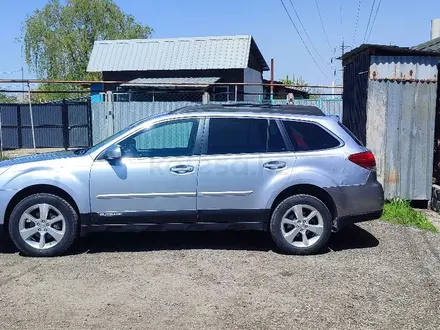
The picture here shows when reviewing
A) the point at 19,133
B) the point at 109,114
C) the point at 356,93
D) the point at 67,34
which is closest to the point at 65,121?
the point at 19,133

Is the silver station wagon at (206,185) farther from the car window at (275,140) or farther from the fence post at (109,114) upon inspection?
the fence post at (109,114)

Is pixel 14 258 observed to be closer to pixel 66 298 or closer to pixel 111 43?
pixel 66 298

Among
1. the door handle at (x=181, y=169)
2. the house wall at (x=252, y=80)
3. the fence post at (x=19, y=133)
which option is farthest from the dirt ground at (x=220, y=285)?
the house wall at (x=252, y=80)

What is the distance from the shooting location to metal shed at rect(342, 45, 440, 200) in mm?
8141

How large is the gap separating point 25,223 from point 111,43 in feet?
84.7

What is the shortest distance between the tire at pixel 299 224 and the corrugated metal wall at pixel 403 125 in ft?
9.53

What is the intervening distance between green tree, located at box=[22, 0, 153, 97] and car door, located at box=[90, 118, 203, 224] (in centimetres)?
3708

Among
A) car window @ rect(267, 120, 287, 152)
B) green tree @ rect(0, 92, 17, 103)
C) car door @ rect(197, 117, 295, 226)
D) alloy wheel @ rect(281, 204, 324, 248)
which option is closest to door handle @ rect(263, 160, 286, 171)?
car door @ rect(197, 117, 295, 226)

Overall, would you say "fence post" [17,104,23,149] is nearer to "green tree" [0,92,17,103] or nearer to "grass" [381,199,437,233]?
"green tree" [0,92,17,103]

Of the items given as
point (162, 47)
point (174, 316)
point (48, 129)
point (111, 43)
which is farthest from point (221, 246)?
point (111, 43)

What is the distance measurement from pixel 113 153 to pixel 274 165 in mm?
1792

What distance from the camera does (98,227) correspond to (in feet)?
19.0

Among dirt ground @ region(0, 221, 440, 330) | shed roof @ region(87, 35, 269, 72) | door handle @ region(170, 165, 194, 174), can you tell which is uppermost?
shed roof @ region(87, 35, 269, 72)

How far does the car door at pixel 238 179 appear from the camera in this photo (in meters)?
5.80
